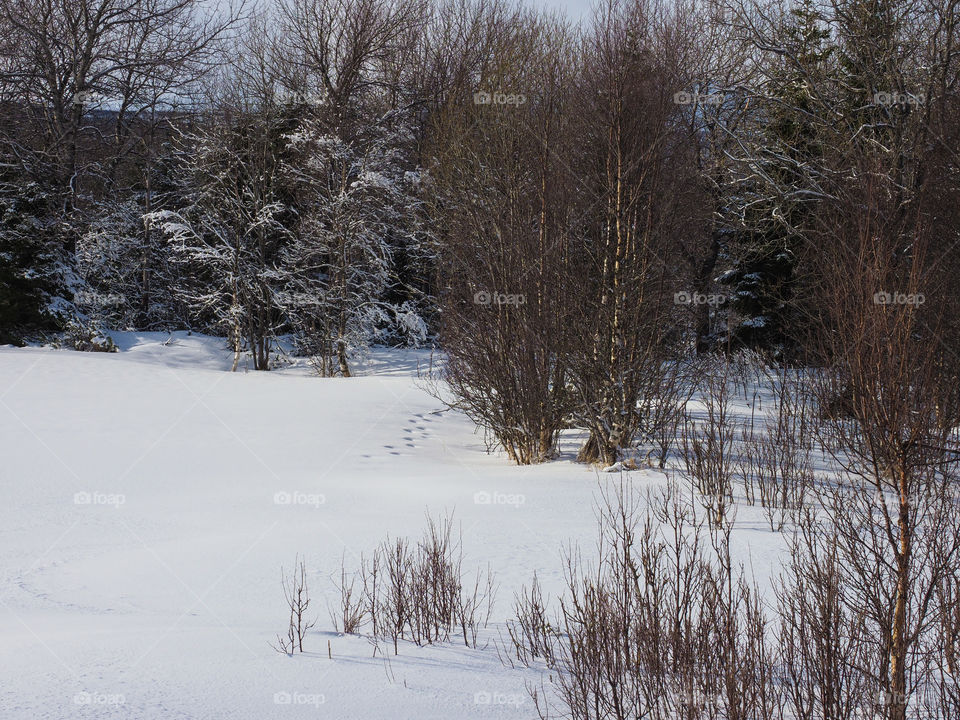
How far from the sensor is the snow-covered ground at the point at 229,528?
139 inches

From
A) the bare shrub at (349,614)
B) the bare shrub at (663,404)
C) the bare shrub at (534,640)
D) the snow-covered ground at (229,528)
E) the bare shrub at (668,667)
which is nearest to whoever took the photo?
the bare shrub at (668,667)

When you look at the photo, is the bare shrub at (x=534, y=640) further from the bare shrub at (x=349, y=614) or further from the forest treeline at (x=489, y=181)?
the forest treeline at (x=489, y=181)

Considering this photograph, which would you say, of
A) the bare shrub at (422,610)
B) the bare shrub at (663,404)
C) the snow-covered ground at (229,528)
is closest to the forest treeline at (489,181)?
the bare shrub at (663,404)

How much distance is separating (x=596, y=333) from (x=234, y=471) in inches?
198

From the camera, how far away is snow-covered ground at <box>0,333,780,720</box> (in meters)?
3.52

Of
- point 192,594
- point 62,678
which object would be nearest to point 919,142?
point 192,594

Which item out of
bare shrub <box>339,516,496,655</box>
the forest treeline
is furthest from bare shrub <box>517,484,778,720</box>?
the forest treeline

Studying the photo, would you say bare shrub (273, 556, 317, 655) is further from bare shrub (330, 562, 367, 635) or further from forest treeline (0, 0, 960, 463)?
forest treeline (0, 0, 960, 463)

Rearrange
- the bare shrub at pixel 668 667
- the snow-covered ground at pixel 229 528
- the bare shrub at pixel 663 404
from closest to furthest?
the bare shrub at pixel 668 667 < the snow-covered ground at pixel 229 528 < the bare shrub at pixel 663 404

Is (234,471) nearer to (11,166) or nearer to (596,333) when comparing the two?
(596,333)

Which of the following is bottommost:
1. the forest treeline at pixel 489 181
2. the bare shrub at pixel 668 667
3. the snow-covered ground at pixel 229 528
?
the snow-covered ground at pixel 229 528

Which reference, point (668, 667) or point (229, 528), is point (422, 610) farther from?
point (229, 528)

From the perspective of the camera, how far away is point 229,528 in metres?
7.84

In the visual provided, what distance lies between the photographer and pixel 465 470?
10555 millimetres
